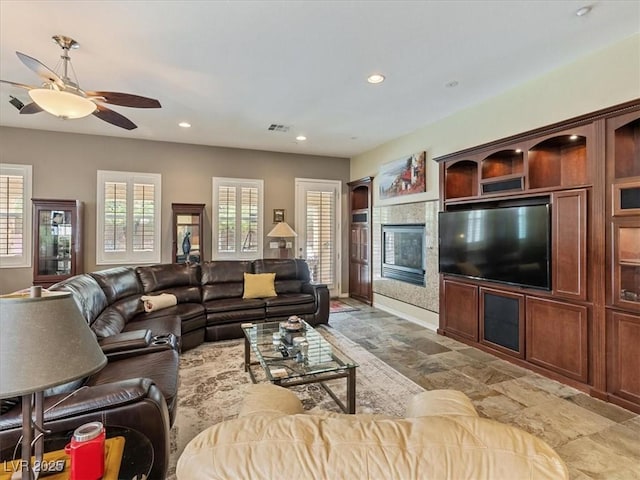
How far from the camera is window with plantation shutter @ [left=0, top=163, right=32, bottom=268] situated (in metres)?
5.27

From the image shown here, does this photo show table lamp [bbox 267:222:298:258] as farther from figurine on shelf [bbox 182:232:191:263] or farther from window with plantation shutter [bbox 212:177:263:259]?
figurine on shelf [bbox 182:232:191:263]

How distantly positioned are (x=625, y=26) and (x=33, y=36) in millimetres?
4819

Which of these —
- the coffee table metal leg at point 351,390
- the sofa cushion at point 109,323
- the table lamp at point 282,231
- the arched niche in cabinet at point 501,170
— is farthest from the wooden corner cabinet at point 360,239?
the sofa cushion at point 109,323

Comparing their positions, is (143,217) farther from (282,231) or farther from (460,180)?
(460,180)

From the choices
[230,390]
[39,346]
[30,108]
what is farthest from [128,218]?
[39,346]

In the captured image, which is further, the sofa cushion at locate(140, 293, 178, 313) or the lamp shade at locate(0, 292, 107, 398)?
the sofa cushion at locate(140, 293, 178, 313)

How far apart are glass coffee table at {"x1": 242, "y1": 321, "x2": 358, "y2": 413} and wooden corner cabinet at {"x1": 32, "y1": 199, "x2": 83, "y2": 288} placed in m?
3.61

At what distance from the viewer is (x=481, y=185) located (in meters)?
4.22

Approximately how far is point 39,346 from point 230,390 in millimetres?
2479

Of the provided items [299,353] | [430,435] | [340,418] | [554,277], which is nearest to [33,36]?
[299,353]

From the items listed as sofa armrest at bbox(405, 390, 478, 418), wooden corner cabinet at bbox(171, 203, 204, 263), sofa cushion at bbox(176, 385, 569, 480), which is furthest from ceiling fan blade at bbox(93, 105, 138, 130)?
sofa armrest at bbox(405, 390, 478, 418)

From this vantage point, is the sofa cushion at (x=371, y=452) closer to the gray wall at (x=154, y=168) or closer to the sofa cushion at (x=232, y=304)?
the sofa cushion at (x=232, y=304)

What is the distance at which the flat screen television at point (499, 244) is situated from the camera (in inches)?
138

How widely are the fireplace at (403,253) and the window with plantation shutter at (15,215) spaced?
5893 millimetres
